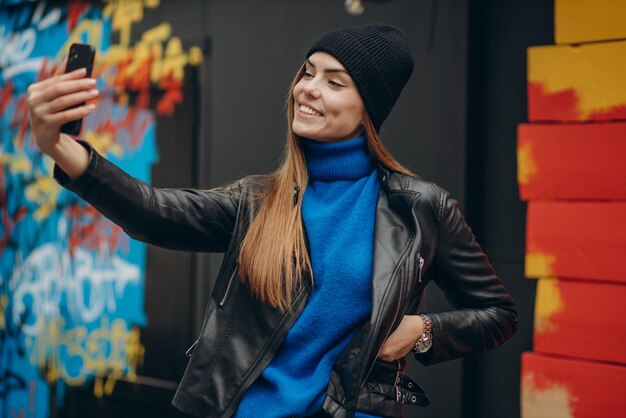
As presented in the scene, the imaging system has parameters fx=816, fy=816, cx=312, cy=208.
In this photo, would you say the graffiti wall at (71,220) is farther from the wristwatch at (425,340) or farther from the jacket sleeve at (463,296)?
the wristwatch at (425,340)

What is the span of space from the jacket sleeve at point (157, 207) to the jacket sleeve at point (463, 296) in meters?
0.60

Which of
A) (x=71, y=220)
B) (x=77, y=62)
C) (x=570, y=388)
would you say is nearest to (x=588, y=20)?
(x=570, y=388)

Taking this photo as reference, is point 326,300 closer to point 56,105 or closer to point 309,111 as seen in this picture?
point 309,111

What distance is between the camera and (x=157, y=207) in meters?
2.06

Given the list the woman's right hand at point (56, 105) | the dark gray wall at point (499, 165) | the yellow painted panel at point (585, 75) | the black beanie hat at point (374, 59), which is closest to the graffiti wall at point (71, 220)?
the dark gray wall at point (499, 165)

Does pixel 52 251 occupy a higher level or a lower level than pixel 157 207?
lower

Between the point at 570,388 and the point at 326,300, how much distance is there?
79.5 inches

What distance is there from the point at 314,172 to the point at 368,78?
12.0 inches

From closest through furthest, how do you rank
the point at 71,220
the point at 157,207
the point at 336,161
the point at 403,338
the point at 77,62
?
1. the point at 77,62
2. the point at 157,207
3. the point at 403,338
4. the point at 336,161
5. the point at 71,220

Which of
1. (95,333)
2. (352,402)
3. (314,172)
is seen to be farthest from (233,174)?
(352,402)

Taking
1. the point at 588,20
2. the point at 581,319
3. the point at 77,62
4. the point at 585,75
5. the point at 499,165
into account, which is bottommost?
the point at 581,319

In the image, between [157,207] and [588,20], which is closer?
[157,207]

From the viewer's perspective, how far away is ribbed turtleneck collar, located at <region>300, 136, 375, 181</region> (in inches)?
89.8

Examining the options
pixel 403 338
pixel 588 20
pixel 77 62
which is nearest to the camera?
pixel 77 62
